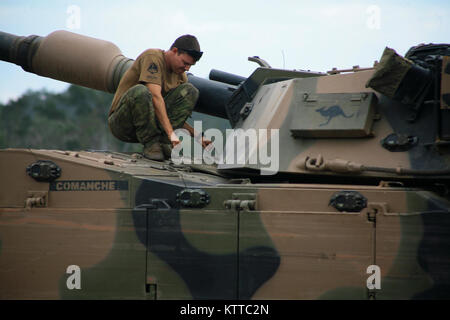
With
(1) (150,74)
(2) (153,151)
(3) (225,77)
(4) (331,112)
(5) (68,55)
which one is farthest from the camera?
(3) (225,77)

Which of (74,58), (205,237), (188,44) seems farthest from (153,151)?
(74,58)

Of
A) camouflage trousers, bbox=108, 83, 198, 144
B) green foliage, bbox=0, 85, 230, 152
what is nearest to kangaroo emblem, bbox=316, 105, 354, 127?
camouflage trousers, bbox=108, 83, 198, 144

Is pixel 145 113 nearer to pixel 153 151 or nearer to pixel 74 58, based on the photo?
pixel 153 151

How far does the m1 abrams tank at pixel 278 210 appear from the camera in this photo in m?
5.74

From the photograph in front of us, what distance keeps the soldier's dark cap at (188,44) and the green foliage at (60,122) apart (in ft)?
76.2

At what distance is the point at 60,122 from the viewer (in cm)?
3741

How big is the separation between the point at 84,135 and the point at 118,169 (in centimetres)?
3003

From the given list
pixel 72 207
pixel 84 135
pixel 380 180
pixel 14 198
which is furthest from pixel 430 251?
pixel 84 135

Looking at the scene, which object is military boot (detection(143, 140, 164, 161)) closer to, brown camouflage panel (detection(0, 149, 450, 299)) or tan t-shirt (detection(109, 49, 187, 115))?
tan t-shirt (detection(109, 49, 187, 115))

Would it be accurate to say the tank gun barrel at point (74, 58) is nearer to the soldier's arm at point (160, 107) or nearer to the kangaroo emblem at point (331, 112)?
the soldier's arm at point (160, 107)

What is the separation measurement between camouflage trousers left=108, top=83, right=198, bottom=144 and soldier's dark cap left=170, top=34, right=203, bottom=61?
19.7 inches

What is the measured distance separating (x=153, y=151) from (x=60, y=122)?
31.0 metres

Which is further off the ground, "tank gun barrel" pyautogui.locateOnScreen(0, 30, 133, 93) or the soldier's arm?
"tank gun barrel" pyautogui.locateOnScreen(0, 30, 133, 93)

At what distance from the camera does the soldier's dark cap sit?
7.54 meters
